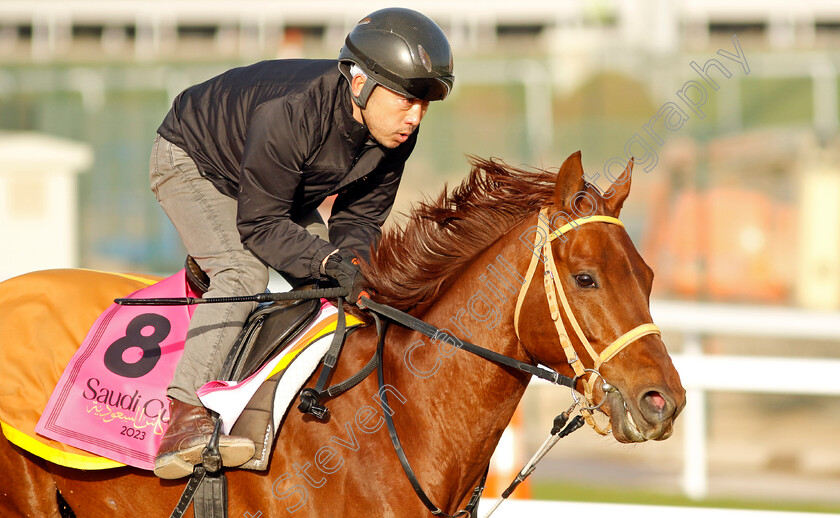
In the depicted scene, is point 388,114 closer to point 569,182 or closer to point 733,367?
point 569,182

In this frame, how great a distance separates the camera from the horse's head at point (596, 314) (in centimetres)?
262

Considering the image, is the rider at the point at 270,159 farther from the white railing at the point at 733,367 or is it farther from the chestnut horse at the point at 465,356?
the white railing at the point at 733,367

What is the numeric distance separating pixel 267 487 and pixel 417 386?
612 millimetres

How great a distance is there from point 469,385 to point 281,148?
1.05m

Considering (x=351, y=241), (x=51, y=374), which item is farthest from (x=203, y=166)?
(x=51, y=374)

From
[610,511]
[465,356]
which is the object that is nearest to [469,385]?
[465,356]

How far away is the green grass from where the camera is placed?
6082mm

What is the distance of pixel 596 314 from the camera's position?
107 inches

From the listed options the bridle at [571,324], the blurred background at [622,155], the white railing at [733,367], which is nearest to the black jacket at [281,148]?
the bridle at [571,324]

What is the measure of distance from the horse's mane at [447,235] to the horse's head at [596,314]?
0.20 metres

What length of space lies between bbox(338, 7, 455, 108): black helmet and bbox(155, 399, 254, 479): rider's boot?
1240 mm

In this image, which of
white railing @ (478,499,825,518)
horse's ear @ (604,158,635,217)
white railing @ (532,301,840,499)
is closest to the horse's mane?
horse's ear @ (604,158,635,217)

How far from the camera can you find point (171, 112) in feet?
11.7

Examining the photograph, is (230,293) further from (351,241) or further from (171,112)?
(171,112)
